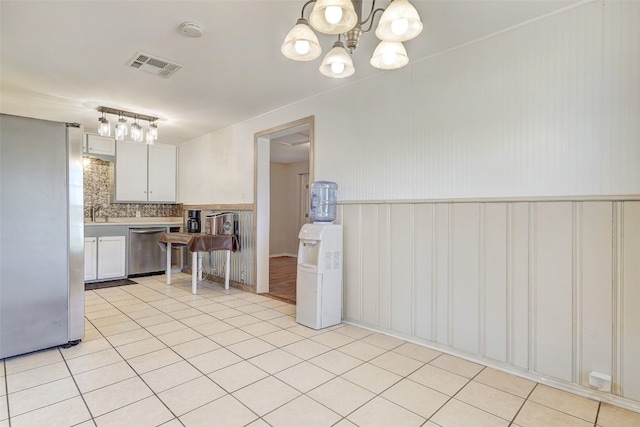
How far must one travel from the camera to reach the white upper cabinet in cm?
567

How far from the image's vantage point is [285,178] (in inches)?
348

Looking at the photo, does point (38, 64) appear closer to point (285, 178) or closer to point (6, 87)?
point (6, 87)

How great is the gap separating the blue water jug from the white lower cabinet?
12.3 ft

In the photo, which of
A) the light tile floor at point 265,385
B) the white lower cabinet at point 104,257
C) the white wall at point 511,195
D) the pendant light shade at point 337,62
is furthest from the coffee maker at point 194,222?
the pendant light shade at point 337,62

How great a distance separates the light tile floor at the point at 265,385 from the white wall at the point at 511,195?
1.05 feet

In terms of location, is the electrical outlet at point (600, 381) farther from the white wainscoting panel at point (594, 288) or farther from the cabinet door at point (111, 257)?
the cabinet door at point (111, 257)

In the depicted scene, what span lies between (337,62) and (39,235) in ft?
8.63

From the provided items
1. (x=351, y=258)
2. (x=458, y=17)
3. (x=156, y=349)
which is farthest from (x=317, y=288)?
(x=458, y=17)

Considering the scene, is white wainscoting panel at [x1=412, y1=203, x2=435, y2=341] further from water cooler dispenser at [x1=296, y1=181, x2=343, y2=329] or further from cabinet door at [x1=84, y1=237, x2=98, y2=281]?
cabinet door at [x1=84, y1=237, x2=98, y2=281]

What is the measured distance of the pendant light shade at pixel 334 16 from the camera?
4.66 feet

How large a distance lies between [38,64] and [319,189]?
2831 mm

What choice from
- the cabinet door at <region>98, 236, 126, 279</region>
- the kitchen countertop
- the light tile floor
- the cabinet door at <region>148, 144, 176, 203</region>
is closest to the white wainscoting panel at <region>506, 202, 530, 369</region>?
the light tile floor

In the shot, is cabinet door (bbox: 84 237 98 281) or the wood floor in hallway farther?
cabinet door (bbox: 84 237 98 281)

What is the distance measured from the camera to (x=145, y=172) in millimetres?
5957
